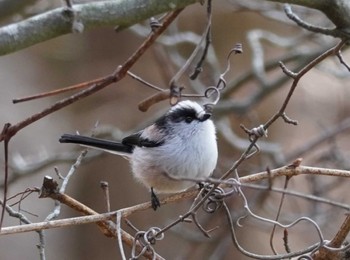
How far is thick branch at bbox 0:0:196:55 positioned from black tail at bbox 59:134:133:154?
0.43 meters

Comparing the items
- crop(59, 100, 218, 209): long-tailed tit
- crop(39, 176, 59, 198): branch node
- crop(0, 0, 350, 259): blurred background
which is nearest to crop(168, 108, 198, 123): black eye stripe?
crop(59, 100, 218, 209): long-tailed tit

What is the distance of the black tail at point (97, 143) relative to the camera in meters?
2.00

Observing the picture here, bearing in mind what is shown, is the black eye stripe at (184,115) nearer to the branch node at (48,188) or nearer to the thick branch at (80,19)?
the thick branch at (80,19)

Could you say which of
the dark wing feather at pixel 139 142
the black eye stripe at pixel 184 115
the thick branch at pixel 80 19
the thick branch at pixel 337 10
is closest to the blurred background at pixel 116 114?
the dark wing feather at pixel 139 142

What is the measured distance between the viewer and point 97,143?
220 cm

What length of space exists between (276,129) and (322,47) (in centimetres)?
240

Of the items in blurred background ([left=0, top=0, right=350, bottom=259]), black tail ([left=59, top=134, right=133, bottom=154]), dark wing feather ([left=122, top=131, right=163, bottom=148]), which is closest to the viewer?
black tail ([left=59, top=134, right=133, bottom=154])

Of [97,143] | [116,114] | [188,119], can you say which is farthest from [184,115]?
[116,114]

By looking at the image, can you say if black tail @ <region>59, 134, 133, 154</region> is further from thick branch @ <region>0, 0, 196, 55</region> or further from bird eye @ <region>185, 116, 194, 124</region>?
thick branch @ <region>0, 0, 196, 55</region>

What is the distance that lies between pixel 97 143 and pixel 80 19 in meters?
0.70

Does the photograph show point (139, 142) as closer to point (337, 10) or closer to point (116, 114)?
point (337, 10)

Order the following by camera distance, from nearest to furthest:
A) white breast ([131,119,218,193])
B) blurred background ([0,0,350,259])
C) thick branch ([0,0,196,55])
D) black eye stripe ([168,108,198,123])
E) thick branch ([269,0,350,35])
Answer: thick branch ([0,0,196,55]), thick branch ([269,0,350,35]), white breast ([131,119,218,193]), black eye stripe ([168,108,198,123]), blurred background ([0,0,350,259])

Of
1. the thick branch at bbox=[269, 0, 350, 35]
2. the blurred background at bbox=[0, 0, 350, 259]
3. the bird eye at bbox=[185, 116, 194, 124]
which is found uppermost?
the thick branch at bbox=[269, 0, 350, 35]

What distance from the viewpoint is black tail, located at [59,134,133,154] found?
200cm
